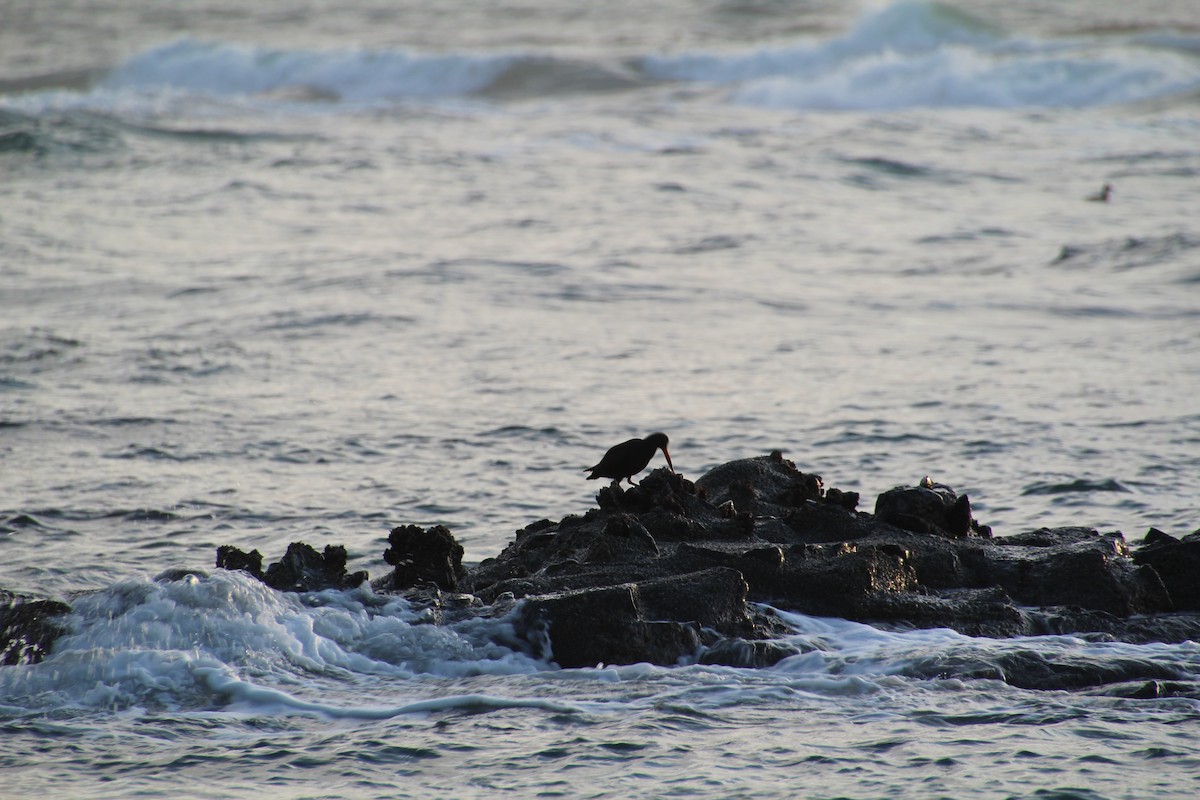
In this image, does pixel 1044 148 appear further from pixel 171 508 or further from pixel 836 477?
pixel 171 508

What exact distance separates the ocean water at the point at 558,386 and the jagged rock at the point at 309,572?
18cm

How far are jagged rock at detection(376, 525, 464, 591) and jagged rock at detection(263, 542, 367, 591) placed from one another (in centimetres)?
19

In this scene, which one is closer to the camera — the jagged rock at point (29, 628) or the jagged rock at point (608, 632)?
the jagged rock at point (608, 632)

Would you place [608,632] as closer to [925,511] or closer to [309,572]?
[309,572]

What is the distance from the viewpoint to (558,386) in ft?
36.4

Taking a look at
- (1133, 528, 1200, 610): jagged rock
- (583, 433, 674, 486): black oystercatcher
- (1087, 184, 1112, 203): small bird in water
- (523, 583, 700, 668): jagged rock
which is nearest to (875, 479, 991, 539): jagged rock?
(1133, 528, 1200, 610): jagged rock

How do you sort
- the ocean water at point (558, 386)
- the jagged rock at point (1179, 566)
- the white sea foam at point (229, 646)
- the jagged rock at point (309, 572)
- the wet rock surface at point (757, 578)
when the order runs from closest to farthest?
the ocean water at point (558, 386), the white sea foam at point (229, 646), the wet rock surface at point (757, 578), the jagged rock at point (1179, 566), the jagged rock at point (309, 572)

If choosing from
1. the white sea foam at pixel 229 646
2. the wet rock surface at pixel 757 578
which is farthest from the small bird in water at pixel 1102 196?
the white sea foam at pixel 229 646

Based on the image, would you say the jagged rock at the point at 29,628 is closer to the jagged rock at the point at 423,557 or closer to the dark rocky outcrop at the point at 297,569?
the dark rocky outcrop at the point at 297,569

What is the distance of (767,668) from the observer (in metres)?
5.61

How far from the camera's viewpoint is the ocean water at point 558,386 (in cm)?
510

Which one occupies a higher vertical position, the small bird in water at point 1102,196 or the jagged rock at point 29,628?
the small bird in water at point 1102,196

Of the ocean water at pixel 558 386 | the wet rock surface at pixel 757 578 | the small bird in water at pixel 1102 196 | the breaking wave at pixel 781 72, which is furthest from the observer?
the breaking wave at pixel 781 72

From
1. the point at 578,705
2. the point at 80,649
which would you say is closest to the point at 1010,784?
the point at 578,705
